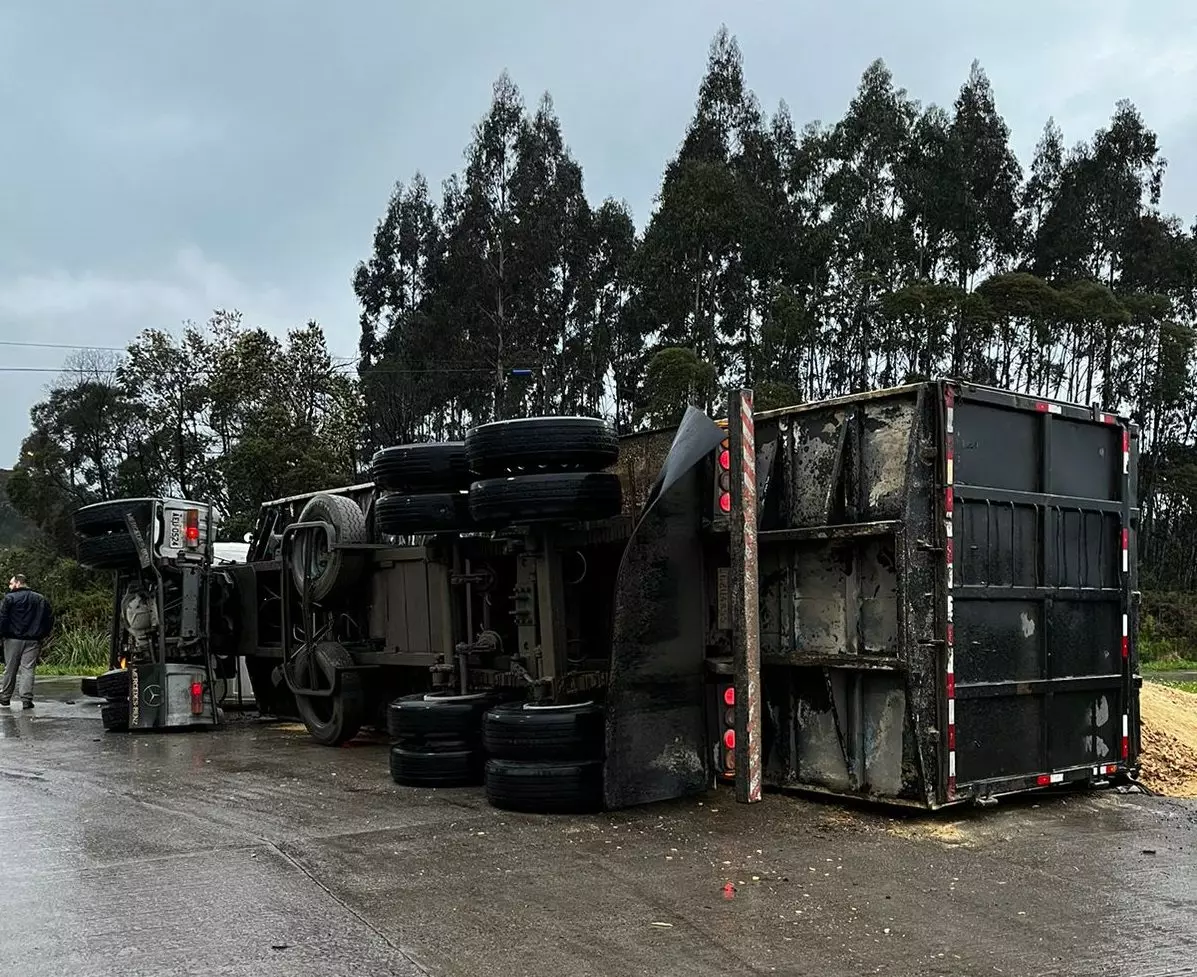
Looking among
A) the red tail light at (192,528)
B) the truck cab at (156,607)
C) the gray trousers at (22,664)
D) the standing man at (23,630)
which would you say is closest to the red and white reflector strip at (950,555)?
the truck cab at (156,607)

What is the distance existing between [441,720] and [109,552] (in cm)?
561

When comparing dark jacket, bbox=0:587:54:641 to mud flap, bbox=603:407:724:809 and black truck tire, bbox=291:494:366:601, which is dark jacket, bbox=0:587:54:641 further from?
mud flap, bbox=603:407:724:809

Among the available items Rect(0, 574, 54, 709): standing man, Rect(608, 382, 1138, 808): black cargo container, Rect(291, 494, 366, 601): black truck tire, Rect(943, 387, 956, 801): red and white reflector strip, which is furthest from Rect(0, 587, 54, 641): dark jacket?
Rect(943, 387, 956, 801): red and white reflector strip

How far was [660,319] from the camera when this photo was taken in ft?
146

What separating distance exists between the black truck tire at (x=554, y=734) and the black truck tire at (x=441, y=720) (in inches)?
32.9

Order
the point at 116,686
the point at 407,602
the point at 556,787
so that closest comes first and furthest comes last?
Answer: the point at 556,787 → the point at 407,602 → the point at 116,686

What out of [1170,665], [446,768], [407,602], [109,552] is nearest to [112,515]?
[109,552]

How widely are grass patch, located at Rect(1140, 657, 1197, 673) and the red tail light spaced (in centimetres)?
1950

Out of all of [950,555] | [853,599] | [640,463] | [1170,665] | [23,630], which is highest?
[640,463]

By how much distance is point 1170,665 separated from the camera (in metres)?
26.2

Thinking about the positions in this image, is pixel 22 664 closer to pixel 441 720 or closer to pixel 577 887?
pixel 441 720

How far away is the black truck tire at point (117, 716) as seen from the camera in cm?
1220

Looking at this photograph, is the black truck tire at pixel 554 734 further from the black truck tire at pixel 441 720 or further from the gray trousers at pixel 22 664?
the gray trousers at pixel 22 664

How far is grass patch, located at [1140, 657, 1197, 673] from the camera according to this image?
24797 mm
